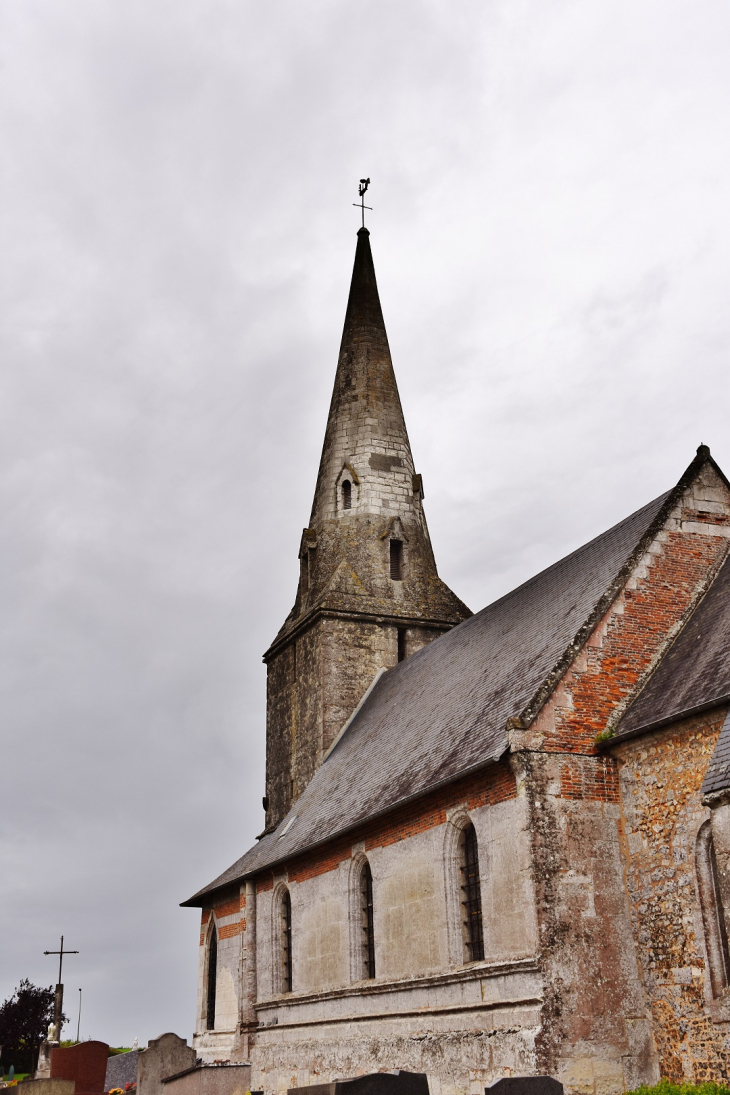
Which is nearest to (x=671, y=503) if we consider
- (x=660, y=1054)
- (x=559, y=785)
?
(x=559, y=785)

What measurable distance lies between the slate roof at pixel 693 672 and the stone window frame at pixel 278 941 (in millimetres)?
10058

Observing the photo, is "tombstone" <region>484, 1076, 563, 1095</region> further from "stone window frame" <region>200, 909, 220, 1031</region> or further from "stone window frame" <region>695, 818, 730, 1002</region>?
"stone window frame" <region>200, 909, 220, 1031</region>

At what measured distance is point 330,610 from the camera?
28750mm

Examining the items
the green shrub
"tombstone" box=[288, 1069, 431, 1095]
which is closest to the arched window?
the green shrub

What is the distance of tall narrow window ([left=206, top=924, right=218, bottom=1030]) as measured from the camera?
86.8 ft

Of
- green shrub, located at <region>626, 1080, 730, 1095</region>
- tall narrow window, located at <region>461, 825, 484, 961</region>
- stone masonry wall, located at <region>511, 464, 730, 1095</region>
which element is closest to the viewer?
green shrub, located at <region>626, 1080, 730, 1095</region>

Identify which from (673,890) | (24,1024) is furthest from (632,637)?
(24,1024)

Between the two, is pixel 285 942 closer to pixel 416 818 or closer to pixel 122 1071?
pixel 416 818

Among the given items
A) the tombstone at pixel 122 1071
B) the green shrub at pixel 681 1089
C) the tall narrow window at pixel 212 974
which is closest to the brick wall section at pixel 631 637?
the green shrub at pixel 681 1089

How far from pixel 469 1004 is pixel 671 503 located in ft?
28.0

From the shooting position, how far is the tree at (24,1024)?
48844mm

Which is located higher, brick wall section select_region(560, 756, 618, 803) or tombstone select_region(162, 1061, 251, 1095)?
brick wall section select_region(560, 756, 618, 803)

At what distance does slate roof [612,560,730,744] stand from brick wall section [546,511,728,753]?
0.26 meters

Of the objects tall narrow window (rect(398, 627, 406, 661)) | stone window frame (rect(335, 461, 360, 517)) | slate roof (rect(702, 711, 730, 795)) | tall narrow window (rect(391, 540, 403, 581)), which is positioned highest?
stone window frame (rect(335, 461, 360, 517))
